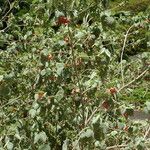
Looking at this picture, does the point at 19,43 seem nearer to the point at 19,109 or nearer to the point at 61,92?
the point at 19,109

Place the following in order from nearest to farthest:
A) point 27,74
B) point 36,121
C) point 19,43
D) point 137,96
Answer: point 36,121 → point 27,74 → point 19,43 → point 137,96

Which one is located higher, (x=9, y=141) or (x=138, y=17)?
(x=138, y=17)

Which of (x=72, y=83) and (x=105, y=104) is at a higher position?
(x=105, y=104)

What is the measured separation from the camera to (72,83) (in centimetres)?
443

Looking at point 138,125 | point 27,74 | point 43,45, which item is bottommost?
point 138,125

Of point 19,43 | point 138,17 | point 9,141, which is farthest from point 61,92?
point 19,43

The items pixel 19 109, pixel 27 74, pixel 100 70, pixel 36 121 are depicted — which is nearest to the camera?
pixel 100 70

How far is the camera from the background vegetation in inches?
140

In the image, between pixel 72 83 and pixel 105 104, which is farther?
pixel 72 83

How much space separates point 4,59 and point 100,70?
1728mm

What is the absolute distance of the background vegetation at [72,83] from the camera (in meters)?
3.55

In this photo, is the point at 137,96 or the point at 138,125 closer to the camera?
the point at 138,125

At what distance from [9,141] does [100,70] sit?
943 mm

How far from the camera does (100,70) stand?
3.89 m
